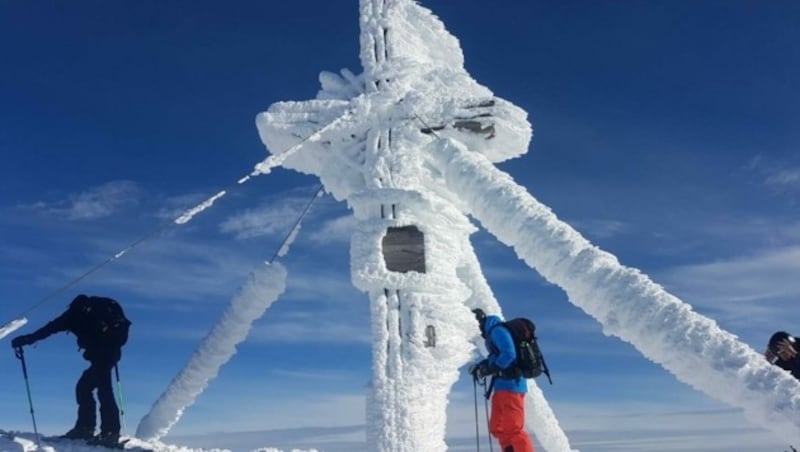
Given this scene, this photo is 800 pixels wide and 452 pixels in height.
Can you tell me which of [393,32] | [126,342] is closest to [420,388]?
[126,342]

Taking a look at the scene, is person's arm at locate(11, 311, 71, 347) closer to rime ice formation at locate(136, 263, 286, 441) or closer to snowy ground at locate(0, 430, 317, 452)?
snowy ground at locate(0, 430, 317, 452)

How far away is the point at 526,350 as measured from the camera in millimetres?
8867

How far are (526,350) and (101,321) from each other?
6651 millimetres

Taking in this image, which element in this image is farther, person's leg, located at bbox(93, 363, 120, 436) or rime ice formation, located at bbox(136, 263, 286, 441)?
rime ice formation, located at bbox(136, 263, 286, 441)

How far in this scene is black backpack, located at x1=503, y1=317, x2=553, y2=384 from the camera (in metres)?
8.80

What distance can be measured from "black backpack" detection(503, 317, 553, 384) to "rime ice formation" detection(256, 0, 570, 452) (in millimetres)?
2253

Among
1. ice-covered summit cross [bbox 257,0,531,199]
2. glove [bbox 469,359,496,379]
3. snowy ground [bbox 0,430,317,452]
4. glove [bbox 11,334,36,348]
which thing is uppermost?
ice-covered summit cross [bbox 257,0,531,199]

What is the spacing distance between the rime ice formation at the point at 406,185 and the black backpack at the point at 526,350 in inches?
88.7

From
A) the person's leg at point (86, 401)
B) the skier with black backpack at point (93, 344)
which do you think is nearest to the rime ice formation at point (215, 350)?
the skier with black backpack at point (93, 344)

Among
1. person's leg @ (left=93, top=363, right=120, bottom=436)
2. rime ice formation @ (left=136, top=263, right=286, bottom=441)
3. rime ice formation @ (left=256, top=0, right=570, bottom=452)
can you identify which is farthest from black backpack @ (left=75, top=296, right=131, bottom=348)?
rime ice formation @ (left=256, top=0, right=570, bottom=452)

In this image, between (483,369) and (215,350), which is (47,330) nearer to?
(215,350)

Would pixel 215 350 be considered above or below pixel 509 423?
above

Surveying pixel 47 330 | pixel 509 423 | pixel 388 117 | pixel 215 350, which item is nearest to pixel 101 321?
pixel 47 330

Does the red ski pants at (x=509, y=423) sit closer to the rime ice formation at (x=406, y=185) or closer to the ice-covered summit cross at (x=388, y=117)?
the rime ice formation at (x=406, y=185)
